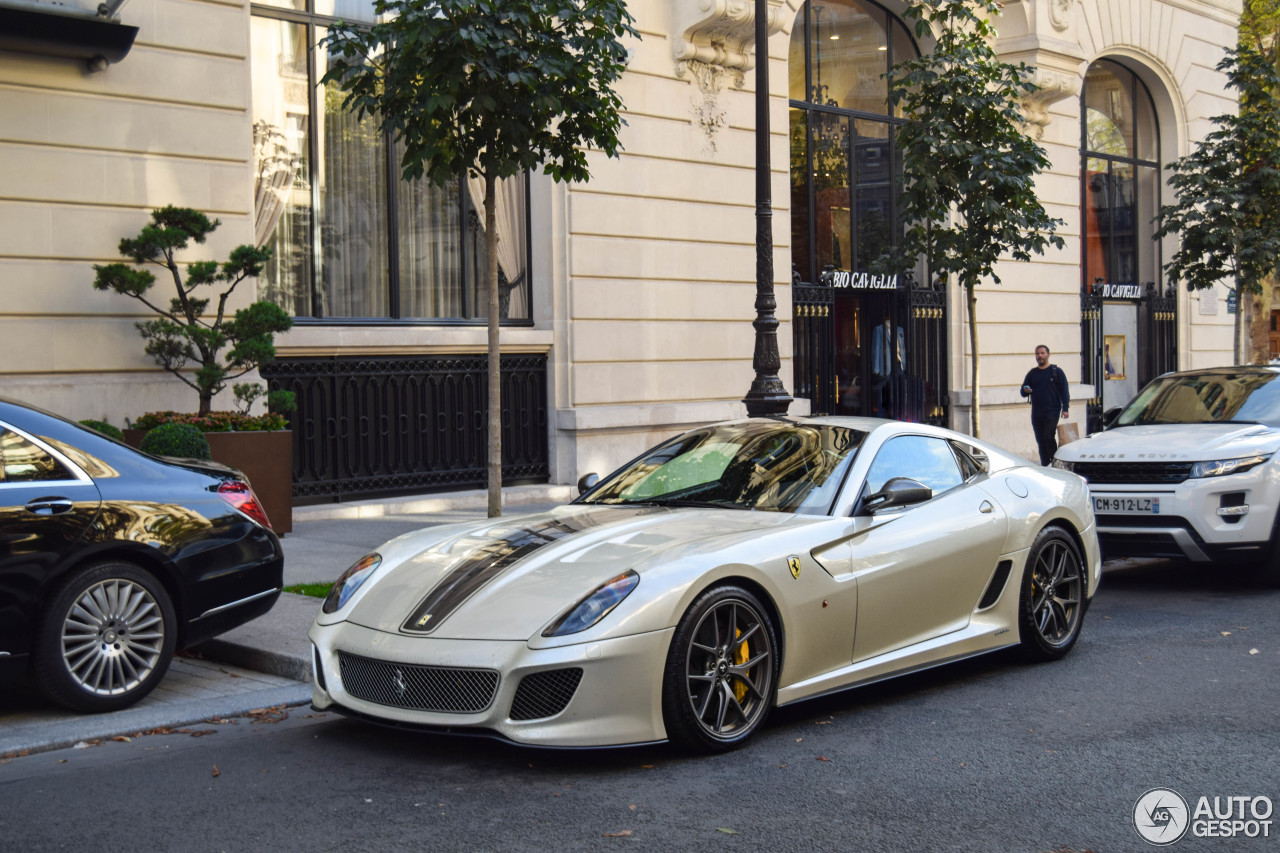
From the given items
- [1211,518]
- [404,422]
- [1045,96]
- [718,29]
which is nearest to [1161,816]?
[1211,518]

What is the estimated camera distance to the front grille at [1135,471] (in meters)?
9.63

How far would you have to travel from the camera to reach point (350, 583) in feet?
19.0

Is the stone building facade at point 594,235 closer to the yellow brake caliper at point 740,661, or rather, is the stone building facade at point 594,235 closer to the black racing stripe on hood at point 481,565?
the black racing stripe on hood at point 481,565

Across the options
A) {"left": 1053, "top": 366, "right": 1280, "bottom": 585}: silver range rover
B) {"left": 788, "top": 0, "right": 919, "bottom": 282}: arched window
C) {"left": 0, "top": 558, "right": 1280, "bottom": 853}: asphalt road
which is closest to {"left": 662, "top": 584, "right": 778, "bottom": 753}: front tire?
{"left": 0, "top": 558, "right": 1280, "bottom": 853}: asphalt road

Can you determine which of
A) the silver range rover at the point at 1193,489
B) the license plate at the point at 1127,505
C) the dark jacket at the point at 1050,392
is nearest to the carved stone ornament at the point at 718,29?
the dark jacket at the point at 1050,392

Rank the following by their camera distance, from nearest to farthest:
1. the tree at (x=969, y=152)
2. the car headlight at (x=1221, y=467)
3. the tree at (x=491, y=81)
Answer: the tree at (x=491, y=81), the car headlight at (x=1221, y=467), the tree at (x=969, y=152)

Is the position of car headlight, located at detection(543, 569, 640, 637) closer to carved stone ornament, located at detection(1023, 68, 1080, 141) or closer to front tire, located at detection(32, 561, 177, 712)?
front tire, located at detection(32, 561, 177, 712)

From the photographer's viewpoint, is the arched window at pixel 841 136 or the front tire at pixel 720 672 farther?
the arched window at pixel 841 136

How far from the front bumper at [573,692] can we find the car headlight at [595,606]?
0.30ft

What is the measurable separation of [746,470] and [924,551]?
93 centimetres

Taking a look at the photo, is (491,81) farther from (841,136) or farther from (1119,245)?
(1119,245)

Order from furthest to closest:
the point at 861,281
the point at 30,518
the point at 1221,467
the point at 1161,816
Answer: the point at 861,281 < the point at 1221,467 < the point at 30,518 < the point at 1161,816

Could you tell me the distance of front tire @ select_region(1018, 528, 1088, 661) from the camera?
6.88 meters

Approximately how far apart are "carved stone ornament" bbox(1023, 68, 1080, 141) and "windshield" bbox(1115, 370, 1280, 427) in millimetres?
12160
